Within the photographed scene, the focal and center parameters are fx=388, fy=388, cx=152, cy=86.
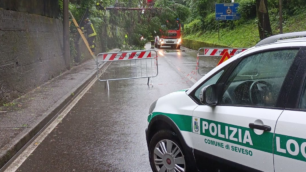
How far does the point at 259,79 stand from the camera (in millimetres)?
3645

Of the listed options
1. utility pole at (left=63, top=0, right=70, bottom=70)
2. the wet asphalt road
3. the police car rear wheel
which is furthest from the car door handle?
utility pole at (left=63, top=0, right=70, bottom=70)

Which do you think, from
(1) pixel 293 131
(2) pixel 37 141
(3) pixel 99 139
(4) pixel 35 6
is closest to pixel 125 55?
(4) pixel 35 6

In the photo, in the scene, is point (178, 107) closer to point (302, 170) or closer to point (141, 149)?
point (302, 170)

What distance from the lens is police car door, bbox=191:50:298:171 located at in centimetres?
311

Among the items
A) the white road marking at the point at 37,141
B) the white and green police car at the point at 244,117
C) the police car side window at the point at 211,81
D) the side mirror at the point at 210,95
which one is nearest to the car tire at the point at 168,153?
the white and green police car at the point at 244,117

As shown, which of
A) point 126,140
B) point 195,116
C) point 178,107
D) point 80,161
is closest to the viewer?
point 195,116

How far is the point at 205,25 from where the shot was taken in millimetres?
45250

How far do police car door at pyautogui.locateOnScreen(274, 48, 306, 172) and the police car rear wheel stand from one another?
1.37m

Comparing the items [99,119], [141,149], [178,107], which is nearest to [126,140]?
[141,149]

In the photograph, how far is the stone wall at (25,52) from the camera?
9.84m

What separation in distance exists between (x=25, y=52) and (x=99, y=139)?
590 centimetres

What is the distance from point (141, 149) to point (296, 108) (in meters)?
3.58

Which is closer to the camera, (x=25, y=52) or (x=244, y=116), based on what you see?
(x=244, y=116)

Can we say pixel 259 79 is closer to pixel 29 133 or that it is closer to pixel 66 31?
pixel 29 133
